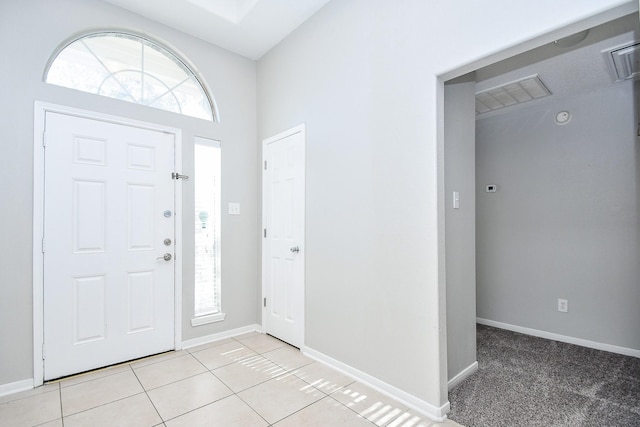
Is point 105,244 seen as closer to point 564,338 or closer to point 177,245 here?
point 177,245

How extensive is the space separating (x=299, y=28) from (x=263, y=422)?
3308mm

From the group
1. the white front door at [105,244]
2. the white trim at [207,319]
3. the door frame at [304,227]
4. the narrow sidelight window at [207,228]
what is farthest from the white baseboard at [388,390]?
the white front door at [105,244]

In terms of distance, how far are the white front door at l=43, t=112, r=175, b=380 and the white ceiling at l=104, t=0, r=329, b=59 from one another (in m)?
1.09

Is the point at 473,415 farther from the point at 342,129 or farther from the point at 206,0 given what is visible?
the point at 206,0

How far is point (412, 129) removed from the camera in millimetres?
2055

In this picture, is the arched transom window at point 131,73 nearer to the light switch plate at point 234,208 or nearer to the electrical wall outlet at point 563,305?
the light switch plate at point 234,208

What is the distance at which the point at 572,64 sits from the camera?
262cm

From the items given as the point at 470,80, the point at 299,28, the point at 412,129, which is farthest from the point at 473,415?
the point at 299,28

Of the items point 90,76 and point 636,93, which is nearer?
point 90,76

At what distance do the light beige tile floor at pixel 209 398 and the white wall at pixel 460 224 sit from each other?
68cm

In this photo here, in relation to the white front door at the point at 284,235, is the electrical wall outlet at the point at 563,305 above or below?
below

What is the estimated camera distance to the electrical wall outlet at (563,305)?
125 inches

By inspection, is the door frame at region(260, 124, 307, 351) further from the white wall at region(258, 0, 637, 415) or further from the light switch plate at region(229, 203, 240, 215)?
the light switch plate at region(229, 203, 240, 215)

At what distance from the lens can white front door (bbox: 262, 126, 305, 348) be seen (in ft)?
9.68
